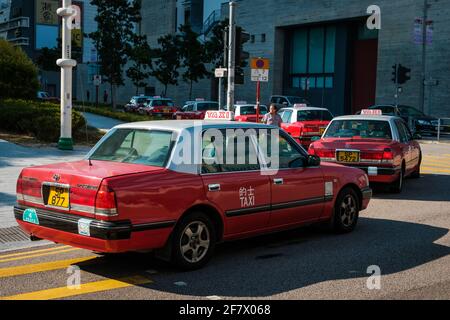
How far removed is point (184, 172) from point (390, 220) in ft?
14.1

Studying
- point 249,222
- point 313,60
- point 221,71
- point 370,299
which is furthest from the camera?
point 313,60

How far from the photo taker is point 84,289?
18.6ft

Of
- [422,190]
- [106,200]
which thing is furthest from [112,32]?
[106,200]

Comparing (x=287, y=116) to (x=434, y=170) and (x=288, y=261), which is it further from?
(x=288, y=261)

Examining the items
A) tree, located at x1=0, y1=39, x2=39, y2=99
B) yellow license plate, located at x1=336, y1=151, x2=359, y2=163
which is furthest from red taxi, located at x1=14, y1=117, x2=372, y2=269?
tree, located at x1=0, y1=39, x2=39, y2=99

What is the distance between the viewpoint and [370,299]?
17.8 ft

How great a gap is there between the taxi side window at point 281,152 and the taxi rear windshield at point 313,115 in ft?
41.8

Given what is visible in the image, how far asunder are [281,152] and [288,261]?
1.43 metres

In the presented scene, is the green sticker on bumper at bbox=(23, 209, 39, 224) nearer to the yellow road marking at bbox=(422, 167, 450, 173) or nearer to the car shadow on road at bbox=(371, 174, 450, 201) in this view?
the car shadow on road at bbox=(371, 174, 450, 201)

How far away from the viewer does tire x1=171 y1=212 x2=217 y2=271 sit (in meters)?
6.14

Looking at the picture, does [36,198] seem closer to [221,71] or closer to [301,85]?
[221,71]

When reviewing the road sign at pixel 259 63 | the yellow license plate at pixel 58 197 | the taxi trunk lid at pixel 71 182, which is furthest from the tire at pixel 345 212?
the road sign at pixel 259 63

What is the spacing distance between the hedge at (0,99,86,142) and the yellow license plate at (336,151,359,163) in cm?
989
